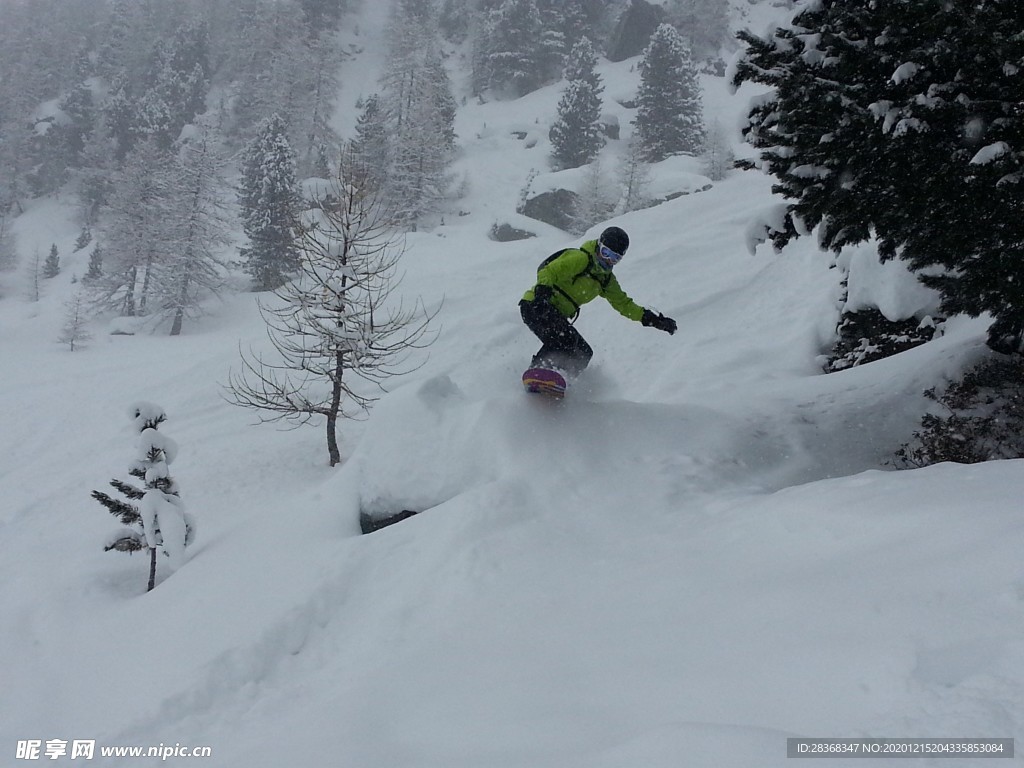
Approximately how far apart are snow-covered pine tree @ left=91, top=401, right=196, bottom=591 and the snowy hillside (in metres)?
0.48

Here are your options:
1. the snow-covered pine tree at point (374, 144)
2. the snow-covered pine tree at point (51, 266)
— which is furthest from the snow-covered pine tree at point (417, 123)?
the snow-covered pine tree at point (51, 266)

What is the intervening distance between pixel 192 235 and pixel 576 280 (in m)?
27.4

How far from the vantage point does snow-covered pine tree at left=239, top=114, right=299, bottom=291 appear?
30703 millimetres

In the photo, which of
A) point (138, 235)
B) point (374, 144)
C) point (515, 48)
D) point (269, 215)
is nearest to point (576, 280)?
point (269, 215)

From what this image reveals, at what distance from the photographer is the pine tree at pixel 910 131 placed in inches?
147

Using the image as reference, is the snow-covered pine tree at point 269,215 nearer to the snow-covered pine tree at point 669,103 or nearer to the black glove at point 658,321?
the snow-covered pine tree at point 669,103

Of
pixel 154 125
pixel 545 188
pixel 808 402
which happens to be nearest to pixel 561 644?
pixel 808 402

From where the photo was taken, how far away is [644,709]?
2.23 meters

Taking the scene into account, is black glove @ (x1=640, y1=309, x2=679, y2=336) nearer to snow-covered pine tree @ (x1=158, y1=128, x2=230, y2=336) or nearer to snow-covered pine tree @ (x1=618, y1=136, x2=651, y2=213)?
snow-covered pine tree @ (x1=158, y1=128, x2=230, y2=336)

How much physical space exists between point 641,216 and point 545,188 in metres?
15.6

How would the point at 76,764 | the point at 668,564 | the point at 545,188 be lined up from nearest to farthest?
1. the point at 76,764
2. the point at 668,564
3. the point at 545,188

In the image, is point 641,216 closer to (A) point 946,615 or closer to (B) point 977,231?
(B) point 977,231

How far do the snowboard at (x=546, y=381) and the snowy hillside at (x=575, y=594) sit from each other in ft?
0.65

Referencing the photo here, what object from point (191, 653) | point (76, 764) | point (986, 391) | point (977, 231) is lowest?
point (76, 764)
